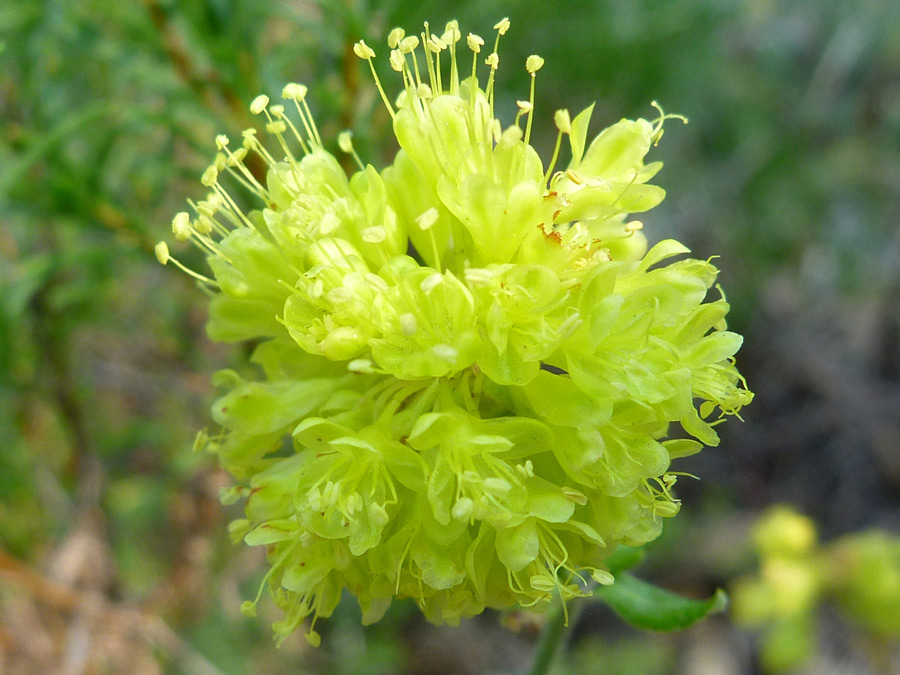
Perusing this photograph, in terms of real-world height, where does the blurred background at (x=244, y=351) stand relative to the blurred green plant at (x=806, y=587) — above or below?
above

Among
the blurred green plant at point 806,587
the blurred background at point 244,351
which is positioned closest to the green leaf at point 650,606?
the blurred background at point 244,351

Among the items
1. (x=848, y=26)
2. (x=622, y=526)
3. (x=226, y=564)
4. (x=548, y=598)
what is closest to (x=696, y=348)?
(x=622, y=526)

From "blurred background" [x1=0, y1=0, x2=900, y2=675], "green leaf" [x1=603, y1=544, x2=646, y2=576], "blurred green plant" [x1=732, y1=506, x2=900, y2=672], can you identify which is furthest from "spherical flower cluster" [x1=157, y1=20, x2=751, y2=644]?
"blurred green plant" [x1=732, y1=506, x2=900, y2=672]

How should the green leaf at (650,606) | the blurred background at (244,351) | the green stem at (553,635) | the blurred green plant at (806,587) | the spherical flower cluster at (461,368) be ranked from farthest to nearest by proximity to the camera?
1. the blurred green plant at (806,587)
2. the blurred background at (244,351)
3. the green stem at (553,635)
4. the green leaf at (650,606)
5. the spherical flower cluster at (461,368)

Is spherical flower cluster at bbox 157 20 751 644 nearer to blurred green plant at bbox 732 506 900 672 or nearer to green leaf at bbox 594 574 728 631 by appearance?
green leaf at bbox 594 574 728 631

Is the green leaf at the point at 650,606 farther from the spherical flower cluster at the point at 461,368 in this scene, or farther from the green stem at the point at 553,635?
the spherical flower cluster at the point at 461,368

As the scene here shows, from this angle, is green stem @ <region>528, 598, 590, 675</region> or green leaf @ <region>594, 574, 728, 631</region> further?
green stem @ <region>528, 598, 590, 675</region>
